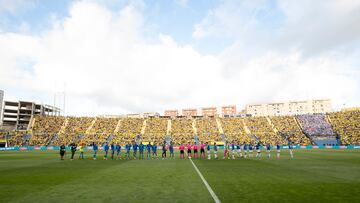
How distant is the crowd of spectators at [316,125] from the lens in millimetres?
69750

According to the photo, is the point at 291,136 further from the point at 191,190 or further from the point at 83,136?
the point at 191,190

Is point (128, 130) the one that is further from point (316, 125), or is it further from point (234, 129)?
point (316, 125)

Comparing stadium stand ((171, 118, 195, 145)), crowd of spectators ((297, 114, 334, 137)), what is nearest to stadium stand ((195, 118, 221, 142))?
stadium stand ((171, 118, 195, 145))

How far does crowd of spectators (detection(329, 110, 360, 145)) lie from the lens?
62.9 metres

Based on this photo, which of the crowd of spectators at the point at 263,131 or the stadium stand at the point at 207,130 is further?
the stadium stand at the point at 207,130

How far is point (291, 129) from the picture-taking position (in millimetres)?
72875

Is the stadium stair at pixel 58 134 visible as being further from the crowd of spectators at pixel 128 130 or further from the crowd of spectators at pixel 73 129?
the crowd of spectators at pixel 128 130

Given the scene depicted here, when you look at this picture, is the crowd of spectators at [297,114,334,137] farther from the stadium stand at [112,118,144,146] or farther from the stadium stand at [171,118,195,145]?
the stadium stand at [112,118,144,146]

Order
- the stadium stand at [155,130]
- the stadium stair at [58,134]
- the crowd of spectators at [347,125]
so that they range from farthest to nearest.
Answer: the stadium stand at [155,130], the stadium stair at [58,134], the crowd of spectators at [347,125]

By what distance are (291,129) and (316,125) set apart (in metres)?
7.91

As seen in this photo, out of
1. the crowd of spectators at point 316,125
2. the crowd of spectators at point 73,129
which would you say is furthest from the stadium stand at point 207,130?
the crowd of spectators at point 73,129

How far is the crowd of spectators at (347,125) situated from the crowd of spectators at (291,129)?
8828 millimetres

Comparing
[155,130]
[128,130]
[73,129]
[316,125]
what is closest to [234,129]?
[316,125]

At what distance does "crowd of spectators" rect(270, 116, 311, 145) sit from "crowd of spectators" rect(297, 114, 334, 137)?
2.13m
